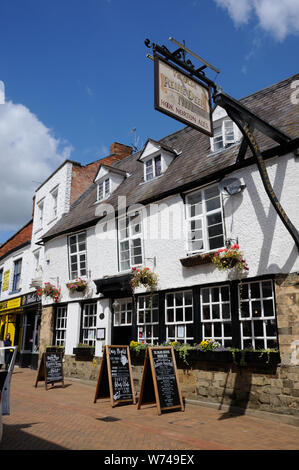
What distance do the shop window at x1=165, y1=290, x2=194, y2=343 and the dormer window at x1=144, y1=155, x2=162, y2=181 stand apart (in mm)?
4889

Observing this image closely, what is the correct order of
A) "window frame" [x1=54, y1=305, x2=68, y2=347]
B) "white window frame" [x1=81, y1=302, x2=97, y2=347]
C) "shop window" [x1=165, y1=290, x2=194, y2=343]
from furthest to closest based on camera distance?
"window frame" [x1=54, y1=305, x2=68, y2=347] → "white window frame" [x1=81, y1=302, x2=97, y2=347] → "shop window" [x1=165, y1=290, x2=194, y2=343]

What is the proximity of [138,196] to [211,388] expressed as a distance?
22.2 ft

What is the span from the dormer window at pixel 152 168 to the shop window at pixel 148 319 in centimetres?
467

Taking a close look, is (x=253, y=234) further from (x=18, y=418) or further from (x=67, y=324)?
(x=67, y=324)

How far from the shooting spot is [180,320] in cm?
1064

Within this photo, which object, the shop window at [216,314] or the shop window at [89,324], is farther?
the shop window at [89,324]

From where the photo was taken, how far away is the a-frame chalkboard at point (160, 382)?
820 cm

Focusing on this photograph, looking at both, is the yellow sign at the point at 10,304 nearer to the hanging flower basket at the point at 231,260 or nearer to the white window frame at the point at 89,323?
the white window frame at the point at 89,323

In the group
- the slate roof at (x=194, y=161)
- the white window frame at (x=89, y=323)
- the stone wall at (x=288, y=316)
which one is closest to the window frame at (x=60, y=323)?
the white window frame at (x=89, y=323)

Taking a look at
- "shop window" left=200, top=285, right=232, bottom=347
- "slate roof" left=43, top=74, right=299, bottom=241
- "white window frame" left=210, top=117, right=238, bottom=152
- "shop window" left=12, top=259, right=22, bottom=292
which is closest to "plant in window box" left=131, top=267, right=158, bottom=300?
"shop window" left=200, top=285, right=232, bottom=347

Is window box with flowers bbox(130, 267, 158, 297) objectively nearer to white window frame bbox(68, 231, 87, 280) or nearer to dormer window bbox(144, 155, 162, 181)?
white window frame bbox(68, 231, 87, 280)

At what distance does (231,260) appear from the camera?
9117mm

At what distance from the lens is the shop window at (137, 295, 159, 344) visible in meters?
11.4
